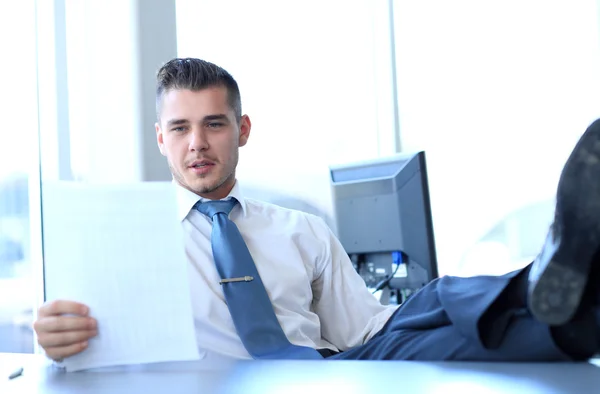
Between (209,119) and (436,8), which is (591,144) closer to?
(209,119)

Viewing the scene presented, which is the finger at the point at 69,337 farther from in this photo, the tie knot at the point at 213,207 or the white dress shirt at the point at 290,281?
the tie knot at the point at 213,207

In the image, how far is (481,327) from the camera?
34.7 inches

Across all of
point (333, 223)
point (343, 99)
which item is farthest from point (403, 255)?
point (343, 99)

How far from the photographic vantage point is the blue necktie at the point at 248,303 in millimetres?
1366

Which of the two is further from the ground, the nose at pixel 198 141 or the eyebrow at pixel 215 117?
the eyebrow at pixel 215 117

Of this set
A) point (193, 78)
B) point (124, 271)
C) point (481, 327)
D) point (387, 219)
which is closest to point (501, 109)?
point (387, 219)

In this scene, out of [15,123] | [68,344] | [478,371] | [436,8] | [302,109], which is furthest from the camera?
[436,8]

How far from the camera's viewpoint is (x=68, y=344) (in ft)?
2.93

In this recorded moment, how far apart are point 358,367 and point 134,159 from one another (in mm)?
1971

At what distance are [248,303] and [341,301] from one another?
367mm

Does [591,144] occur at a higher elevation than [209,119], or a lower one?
lower

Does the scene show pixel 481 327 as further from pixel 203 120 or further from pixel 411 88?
pixel 411 88

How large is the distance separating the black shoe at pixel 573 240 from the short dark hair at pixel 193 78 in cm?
107

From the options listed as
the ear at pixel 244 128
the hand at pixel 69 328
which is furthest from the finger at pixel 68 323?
the ear at pixel 244 128
